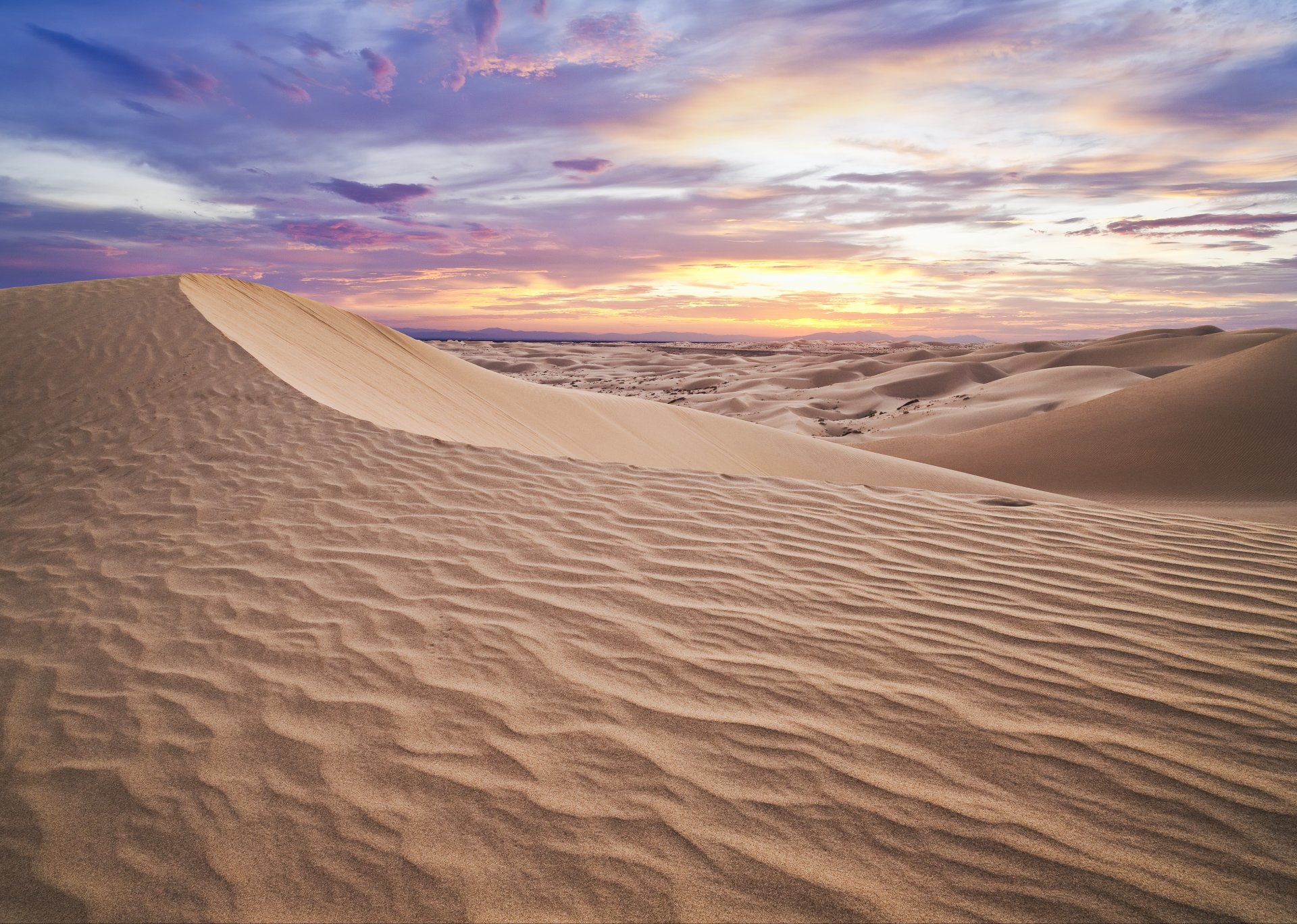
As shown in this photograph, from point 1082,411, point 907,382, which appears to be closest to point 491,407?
point 1082,411

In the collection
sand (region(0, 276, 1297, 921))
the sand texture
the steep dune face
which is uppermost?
the sand texture

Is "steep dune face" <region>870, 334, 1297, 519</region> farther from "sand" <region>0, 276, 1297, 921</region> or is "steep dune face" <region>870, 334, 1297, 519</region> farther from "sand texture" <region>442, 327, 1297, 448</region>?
"sand" <region>0, 276, 1297, 921</region>

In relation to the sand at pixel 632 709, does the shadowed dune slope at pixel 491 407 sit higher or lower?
higher

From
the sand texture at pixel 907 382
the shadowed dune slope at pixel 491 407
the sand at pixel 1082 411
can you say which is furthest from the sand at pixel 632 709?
the sand texture at pixel 907 382

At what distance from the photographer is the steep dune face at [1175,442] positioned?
960cm

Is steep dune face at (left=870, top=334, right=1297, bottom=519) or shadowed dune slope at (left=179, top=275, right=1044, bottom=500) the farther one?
steep dune face at (left=870, top=334, right=1297, bottom=519)

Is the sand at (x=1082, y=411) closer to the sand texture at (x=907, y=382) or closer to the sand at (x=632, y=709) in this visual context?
the sand texture at (x=907, y=382)

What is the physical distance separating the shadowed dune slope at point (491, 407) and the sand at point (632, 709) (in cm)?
349

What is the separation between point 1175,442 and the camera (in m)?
10.4

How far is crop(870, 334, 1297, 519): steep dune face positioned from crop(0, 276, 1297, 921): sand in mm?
6336

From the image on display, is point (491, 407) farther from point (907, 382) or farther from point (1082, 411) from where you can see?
point (907, 382)

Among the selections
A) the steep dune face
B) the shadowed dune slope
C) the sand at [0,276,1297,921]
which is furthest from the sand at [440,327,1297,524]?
the sand at [0,276,1297,921]

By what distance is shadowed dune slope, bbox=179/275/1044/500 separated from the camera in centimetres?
809

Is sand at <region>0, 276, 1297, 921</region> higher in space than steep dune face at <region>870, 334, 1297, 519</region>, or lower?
lower
